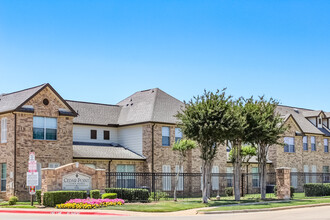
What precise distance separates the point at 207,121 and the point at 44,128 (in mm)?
12920

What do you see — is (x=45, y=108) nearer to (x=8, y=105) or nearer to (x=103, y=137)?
(x=8, y=105)

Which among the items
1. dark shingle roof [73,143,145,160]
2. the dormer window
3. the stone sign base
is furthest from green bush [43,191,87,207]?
the dormer window

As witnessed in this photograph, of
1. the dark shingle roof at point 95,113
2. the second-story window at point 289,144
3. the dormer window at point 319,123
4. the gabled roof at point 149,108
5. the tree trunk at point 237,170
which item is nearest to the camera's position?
the tree trunk at point 237,170

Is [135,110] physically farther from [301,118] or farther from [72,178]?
[301,118]

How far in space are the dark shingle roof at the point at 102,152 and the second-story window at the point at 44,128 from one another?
2.46 meters

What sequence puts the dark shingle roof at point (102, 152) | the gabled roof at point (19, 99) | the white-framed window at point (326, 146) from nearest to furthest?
the gabled roof at point (19, 99)
the dark shingle roof at point (102, 152)
the white-framed window at point (326, 146)

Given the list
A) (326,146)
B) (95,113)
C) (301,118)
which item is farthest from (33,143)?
(326,146)

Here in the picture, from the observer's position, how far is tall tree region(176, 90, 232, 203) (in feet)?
95.5

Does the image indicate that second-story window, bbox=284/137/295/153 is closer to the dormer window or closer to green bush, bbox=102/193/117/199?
the dormer window

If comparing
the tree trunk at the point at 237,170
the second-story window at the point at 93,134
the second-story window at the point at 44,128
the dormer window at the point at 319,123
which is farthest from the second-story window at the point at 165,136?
the dormer window at the point at 319,123

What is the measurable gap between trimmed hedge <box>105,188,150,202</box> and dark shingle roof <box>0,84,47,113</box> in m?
9.33

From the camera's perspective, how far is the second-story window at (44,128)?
115ft

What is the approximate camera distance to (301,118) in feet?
185

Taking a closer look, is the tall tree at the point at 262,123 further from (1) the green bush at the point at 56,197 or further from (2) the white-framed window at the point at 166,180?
(1) the green bush at the point at 56,197
